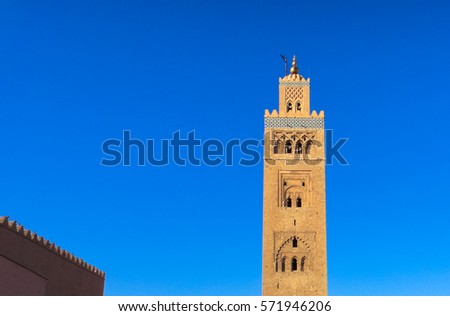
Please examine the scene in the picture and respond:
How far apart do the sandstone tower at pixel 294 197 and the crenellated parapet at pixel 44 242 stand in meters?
7.85

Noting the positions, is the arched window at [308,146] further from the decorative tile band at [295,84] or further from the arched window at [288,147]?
the decorative tile band at [295,84]

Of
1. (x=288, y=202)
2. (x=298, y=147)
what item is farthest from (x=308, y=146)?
(x=288, y=202)

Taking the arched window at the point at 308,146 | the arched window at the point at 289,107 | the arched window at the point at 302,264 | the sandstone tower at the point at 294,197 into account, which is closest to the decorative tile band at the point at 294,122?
the sandstone tower at the point at 294,197

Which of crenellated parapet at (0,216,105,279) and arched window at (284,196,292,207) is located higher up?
arched window at (284,196,292,207)

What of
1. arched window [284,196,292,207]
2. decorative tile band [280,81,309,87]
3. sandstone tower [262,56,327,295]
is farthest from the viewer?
decorative tile band [280,81,309,87]

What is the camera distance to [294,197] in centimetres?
2781

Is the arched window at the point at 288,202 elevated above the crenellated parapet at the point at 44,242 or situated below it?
above

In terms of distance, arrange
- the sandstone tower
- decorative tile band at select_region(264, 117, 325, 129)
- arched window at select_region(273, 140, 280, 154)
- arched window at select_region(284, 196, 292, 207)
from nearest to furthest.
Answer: the sandstone tower
arched window at select_region(284, 196, 292, 207)
arched window at select_region(273, 140, 280, 154)
decorative tile band at select_region(264, 117, 325, 129)

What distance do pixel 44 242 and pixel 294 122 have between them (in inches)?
563

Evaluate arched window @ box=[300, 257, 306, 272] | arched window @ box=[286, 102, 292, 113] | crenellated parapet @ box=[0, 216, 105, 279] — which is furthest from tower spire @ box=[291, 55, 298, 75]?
crenellated parapet @ box=[0, 216, 105, 279]

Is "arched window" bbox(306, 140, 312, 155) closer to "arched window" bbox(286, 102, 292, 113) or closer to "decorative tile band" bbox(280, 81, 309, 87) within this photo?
"arched window" bbox(286, 102, 292, 113)

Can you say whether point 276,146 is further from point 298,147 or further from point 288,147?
point 298,147

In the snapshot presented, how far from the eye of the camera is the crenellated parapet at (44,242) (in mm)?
15867

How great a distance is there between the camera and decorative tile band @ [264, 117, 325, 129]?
28.8 meters
